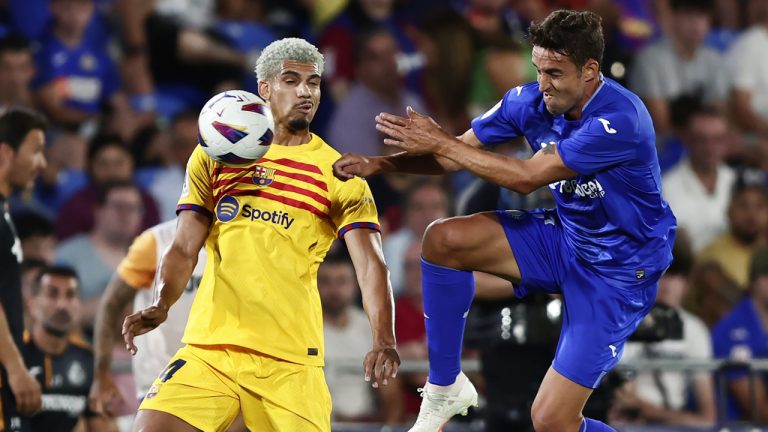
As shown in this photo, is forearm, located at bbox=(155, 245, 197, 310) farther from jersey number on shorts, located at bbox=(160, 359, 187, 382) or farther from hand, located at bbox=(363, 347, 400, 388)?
hand, located at bbox=(363, 347, 400, 388)

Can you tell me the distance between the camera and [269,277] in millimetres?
5012

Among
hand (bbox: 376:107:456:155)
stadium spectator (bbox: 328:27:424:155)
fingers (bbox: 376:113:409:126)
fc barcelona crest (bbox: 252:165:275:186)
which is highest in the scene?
stadium spectator (bbox: 328:27:424:155)

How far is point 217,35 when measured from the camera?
9.74 metres

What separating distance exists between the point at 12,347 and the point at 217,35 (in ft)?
13.8

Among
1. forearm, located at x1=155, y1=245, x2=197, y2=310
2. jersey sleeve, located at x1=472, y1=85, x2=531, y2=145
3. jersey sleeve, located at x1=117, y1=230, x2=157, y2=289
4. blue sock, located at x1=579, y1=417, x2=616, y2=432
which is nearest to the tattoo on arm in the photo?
jersey sleeve, located at x1=472, y1=85, x2=531, y2=145

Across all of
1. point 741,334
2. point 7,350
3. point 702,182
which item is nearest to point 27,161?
point 7,350

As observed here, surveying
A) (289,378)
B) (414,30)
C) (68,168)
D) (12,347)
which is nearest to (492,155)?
(289,378)

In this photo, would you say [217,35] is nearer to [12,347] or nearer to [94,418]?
[94,418]

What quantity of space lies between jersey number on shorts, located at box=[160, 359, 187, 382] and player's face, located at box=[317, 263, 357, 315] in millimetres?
3912

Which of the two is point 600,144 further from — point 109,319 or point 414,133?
point 109,319

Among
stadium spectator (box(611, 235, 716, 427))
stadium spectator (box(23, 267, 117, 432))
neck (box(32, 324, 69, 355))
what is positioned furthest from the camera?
stadium spectator (box(611, 235, 716, 427))

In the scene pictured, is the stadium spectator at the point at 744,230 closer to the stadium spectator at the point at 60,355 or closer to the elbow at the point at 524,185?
the stadium spectator at the point at 60,355

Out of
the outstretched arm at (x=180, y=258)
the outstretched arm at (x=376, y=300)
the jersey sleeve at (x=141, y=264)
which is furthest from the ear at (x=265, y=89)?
the jersey sleeve at (x=141, y=264)

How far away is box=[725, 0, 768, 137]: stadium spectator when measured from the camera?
1124 centimetres
